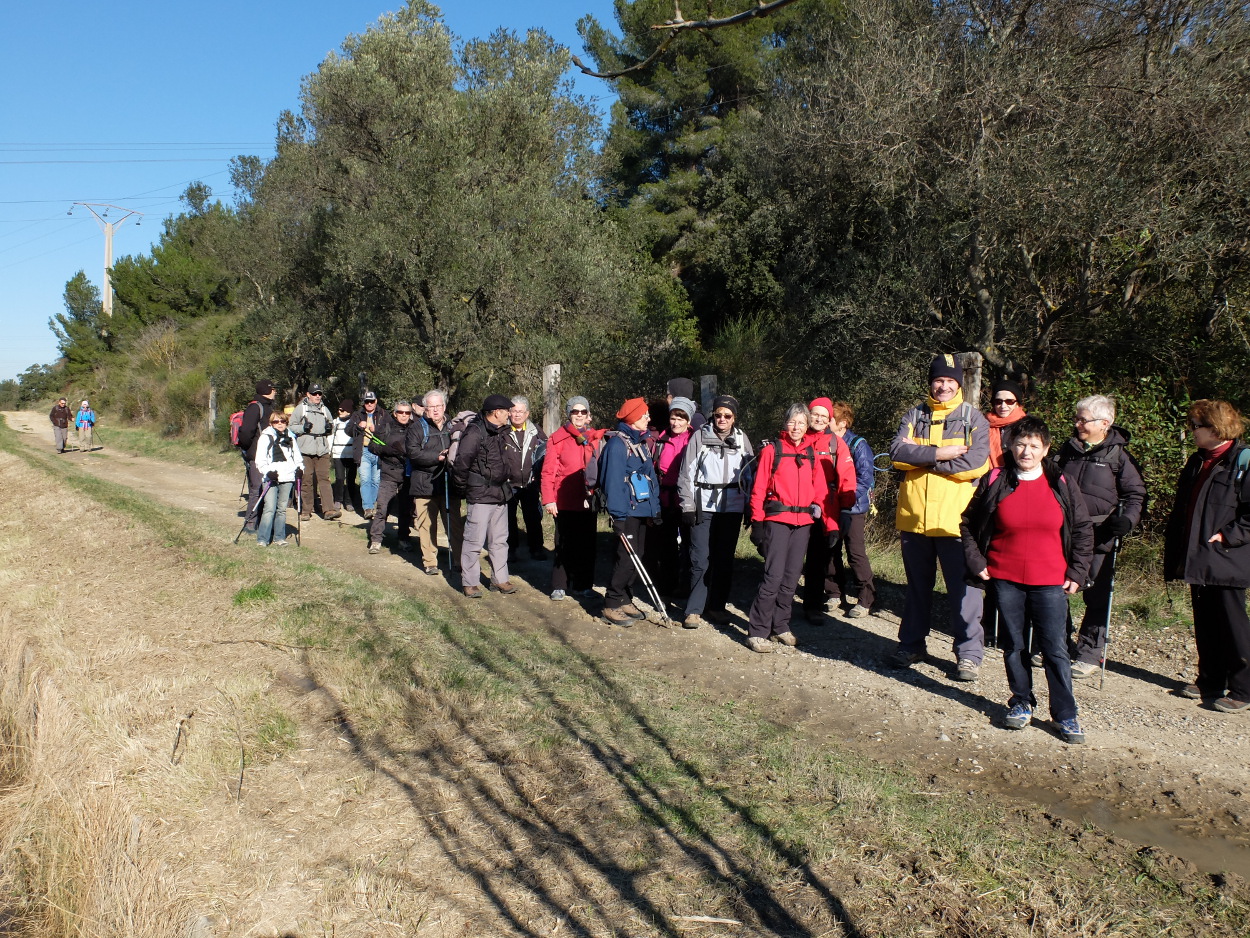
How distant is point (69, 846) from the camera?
491 centimetres

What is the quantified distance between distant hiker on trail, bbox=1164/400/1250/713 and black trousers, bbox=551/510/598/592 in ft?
15.2

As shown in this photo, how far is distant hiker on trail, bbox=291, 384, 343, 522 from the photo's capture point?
39.8ft

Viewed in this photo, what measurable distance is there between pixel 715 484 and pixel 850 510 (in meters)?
1.25

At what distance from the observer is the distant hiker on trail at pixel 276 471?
33.4 feet

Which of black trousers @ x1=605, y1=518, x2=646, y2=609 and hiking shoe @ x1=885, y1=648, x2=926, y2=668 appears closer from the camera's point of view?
hiking shoe @ x1=885, y1=648, x2=926, y2=668

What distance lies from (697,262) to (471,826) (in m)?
21.5

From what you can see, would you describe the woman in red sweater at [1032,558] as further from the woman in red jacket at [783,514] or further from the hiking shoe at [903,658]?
the woman in red jacket at [783,514]

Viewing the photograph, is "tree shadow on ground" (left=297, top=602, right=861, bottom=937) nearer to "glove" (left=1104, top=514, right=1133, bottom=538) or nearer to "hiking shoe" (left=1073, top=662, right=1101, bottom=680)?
"hiking shoe" (left=1073, top=662, right=1101, bottom=680)

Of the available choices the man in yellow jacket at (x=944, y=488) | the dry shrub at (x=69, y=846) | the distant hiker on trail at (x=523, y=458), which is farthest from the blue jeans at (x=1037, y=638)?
the distant hiker on trail at (x=523, y=458)

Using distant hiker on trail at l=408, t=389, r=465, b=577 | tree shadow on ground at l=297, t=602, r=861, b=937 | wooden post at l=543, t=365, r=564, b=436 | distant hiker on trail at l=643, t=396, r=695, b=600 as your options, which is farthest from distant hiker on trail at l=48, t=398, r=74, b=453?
tree shadow on ground at l=297, t=602, r=861, b=937

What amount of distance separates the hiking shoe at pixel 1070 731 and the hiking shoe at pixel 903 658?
1.32 m

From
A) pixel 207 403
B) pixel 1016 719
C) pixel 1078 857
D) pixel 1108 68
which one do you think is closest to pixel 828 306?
pixel 1108 68

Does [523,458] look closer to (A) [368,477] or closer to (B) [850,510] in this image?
(B) [850,510]

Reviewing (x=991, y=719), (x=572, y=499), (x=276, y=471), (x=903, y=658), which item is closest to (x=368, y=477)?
(x=276, y=471)
